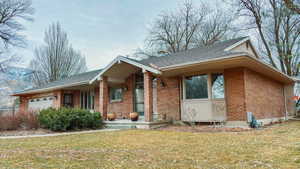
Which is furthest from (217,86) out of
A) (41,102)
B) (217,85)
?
(41,102)

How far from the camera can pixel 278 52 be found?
19688 millimetres

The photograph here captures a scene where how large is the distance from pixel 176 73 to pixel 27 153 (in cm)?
731

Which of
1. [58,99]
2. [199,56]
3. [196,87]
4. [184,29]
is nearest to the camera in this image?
[199,56]

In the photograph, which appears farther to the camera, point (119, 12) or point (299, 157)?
point (119, 12)

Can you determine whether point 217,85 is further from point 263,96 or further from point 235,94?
point 263,96

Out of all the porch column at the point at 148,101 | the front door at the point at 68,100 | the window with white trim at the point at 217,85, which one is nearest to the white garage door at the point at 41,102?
the front door at the point at 68,100

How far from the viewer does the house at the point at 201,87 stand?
8.98m

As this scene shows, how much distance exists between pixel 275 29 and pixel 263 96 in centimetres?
1181

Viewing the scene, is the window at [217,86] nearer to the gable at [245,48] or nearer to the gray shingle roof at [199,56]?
the gray shingle roof at [199,56]

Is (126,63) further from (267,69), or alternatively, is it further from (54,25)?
(54,25)

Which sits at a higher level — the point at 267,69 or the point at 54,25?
the point at 54,25

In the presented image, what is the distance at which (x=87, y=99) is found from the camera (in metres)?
16.4

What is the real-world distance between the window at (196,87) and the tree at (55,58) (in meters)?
21.7

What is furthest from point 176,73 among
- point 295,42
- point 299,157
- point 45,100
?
point 295,42
